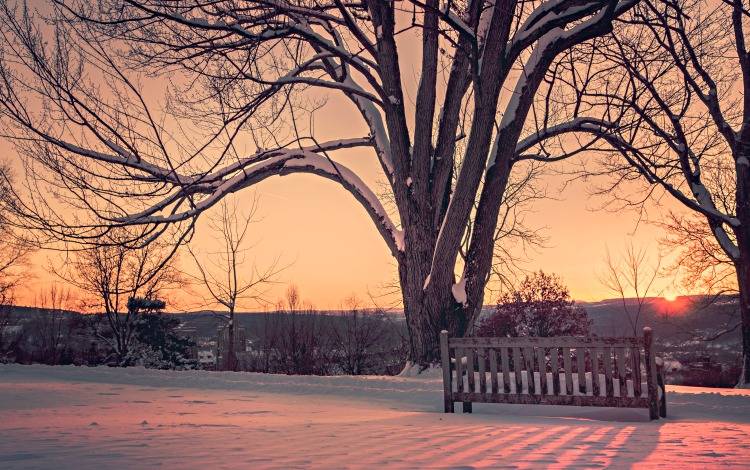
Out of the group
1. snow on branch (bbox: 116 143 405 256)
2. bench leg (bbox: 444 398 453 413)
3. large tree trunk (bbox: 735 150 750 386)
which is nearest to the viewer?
bench leg (bbox: 444 398 453 413)

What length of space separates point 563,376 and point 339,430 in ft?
13.4

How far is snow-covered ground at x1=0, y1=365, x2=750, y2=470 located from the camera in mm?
5516

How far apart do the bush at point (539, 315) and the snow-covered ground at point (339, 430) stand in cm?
1086

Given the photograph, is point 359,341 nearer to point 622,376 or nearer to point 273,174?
point 273,174

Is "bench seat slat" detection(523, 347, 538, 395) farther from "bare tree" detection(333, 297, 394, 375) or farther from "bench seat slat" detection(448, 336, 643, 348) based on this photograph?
"bare tree" detection(333, 297, 394, 375)

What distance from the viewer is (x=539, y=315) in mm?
24344

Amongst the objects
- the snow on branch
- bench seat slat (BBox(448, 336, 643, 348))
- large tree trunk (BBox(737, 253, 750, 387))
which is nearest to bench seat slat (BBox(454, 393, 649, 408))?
bench seat slat (BBox(448, 336, 643, 348))

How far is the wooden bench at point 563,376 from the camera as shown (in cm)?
982

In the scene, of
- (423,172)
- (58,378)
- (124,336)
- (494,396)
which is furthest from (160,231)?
(124,336)

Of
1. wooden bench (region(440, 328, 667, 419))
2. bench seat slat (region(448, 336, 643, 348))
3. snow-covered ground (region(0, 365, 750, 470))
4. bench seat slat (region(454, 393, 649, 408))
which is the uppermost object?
bench seat slat (region(448, 336, 643, 348))

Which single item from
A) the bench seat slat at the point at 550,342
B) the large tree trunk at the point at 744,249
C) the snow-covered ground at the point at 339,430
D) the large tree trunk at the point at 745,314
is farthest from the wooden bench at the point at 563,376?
the large tree trunk at the point at 744,249

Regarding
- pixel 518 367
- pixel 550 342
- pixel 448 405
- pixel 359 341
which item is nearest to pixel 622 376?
pixel 550 342

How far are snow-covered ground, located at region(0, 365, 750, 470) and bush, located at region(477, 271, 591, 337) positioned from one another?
1086 cm

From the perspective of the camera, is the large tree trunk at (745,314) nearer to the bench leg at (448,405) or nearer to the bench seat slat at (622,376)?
the bench seat slat at (622,376)
